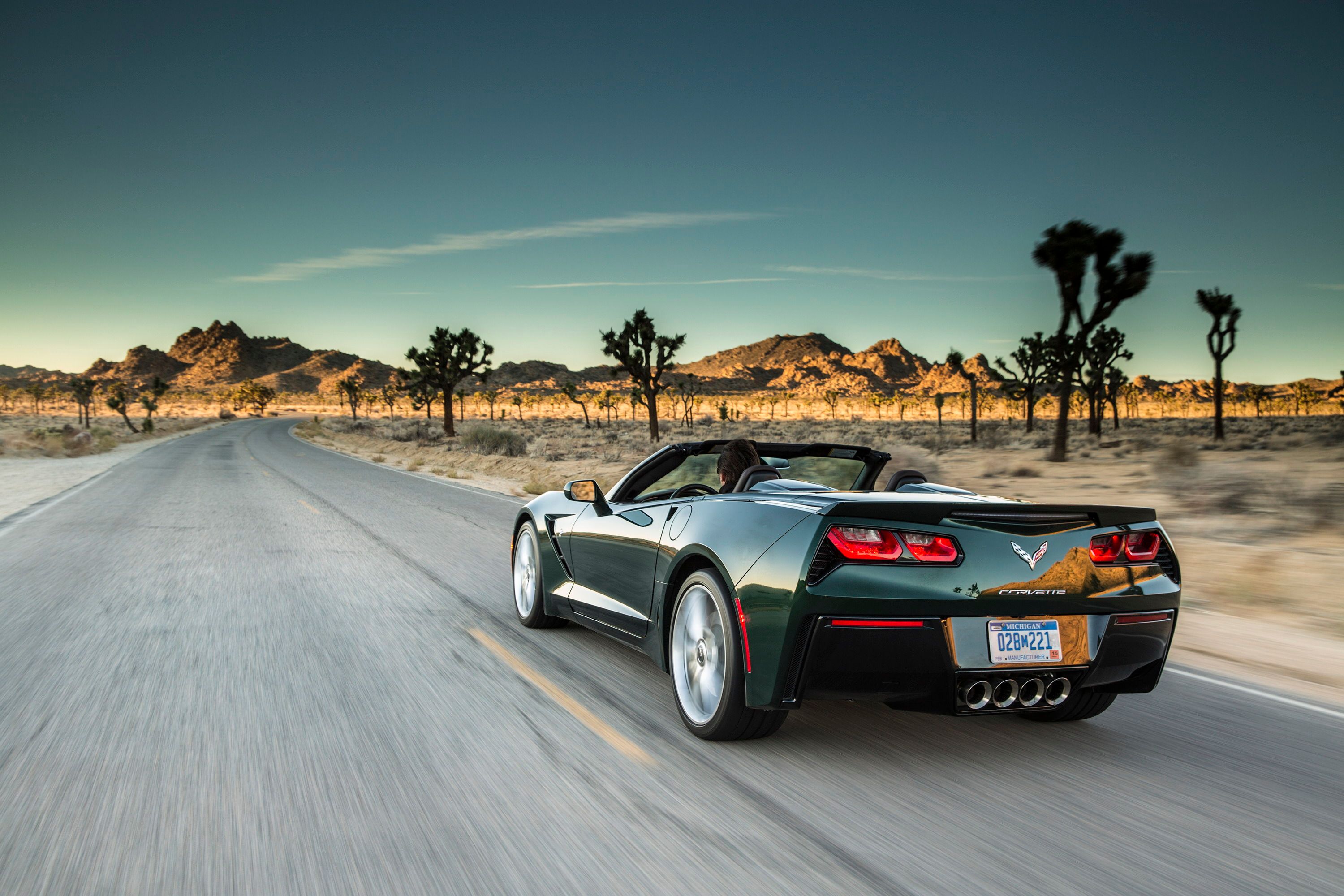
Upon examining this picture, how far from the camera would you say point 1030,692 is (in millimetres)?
3705

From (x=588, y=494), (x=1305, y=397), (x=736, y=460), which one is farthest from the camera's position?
(x=1305, y=397)

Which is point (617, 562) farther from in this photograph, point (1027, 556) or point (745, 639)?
point (1027, 556)

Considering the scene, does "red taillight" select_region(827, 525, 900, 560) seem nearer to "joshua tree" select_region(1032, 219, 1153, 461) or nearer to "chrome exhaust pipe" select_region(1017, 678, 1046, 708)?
"chrome exhaust pipe" select_region(1017, 678, 1046, 708)

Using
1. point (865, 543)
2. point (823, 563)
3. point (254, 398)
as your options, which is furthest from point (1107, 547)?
point (254, 398)

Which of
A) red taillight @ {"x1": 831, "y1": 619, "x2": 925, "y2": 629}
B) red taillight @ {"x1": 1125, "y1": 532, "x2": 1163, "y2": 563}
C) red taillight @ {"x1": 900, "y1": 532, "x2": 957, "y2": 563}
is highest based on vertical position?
red taillight @ {"x1": 900, "y1": 532, "x2": 957, "y2": 563}

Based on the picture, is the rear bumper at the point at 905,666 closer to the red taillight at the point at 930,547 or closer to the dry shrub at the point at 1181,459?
the red taillight at the point at 930,547

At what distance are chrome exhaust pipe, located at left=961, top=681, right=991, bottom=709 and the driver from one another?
1917 mm

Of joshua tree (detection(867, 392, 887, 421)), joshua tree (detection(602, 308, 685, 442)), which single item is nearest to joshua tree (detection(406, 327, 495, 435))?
joshua tree (detection(602, 308, 685, 442))

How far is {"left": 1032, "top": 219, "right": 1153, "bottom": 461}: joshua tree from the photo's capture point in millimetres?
26516

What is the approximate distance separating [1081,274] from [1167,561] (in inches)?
1004

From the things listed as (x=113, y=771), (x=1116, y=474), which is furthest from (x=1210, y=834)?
(x=1116, y=474)

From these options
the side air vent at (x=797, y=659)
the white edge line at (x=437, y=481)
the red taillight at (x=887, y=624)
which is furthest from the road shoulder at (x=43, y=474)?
the red taillight at (x=887, y=624)

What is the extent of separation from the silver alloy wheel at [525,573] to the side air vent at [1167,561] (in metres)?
3.92

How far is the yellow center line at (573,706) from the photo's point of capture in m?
4.00
